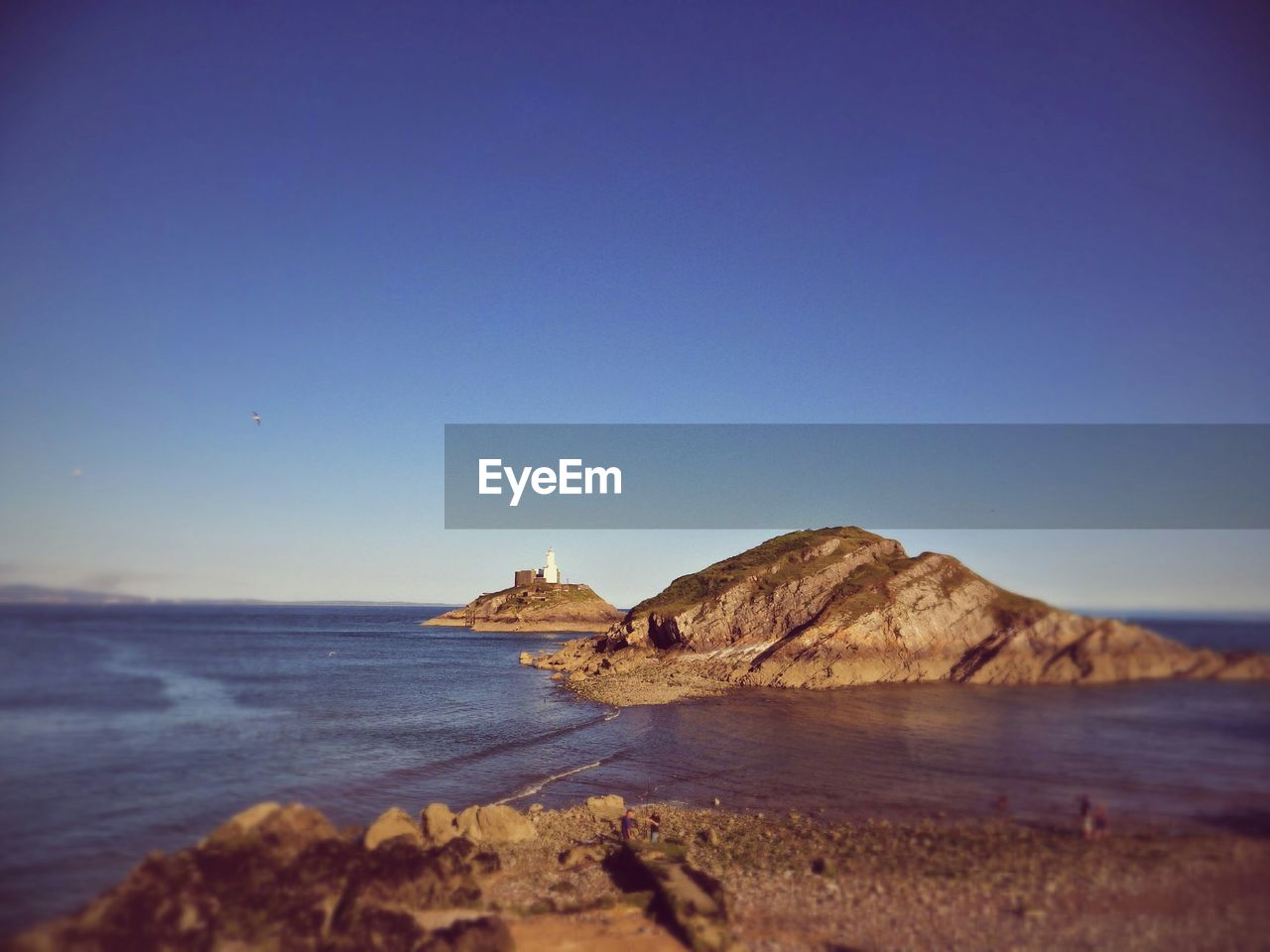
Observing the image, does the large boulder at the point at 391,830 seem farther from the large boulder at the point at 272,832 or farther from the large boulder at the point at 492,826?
the large boulder at the point at 492,826

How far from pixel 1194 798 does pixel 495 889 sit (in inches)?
1002

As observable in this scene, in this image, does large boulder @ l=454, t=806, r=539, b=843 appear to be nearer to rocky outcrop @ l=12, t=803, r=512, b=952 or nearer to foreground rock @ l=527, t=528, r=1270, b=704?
rocky outcrop @ l=12, t=803, r=512, b=952

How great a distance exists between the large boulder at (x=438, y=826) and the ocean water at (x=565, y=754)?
18.3 feet

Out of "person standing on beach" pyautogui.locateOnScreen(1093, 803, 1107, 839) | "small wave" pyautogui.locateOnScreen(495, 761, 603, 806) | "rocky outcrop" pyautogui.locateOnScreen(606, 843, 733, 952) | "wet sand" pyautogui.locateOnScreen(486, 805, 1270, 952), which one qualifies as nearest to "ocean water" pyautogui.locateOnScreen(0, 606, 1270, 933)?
"small wave" pyautogui.locateOnScreen(495, 761, 603, 806)

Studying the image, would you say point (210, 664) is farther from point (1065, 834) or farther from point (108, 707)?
point (1065, 834)

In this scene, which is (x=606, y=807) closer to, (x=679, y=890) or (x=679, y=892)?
(x=679, y=890)

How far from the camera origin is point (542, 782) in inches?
1383

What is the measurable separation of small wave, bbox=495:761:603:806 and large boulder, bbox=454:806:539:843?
14.4 feet

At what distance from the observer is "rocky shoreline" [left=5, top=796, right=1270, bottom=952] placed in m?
17.2

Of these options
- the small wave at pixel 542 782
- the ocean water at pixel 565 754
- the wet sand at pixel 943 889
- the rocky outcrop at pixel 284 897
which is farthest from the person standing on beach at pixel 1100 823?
the small wave at pixel 542 782

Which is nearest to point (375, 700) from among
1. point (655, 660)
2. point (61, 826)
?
point (655, 660)

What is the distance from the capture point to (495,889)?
21.3 m

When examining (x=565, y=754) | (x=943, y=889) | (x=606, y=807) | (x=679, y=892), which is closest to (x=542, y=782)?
(x=565, y=754)

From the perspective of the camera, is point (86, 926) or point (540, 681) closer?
point (86, 926)
